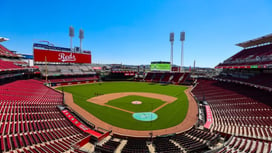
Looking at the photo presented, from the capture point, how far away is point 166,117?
24406 mm

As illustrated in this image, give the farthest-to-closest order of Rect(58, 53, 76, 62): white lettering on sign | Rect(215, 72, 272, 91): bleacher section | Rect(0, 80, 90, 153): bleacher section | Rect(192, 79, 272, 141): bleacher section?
Rect(58, 53, 76, 62): white lettering on sign
Rect(215, 72, 272, 91): bleacher section
Rect(192, 79, 272, 141): bleacher section
Rect(0, 80, 90, 153): bleacher section

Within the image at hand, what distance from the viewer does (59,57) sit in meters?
59.6

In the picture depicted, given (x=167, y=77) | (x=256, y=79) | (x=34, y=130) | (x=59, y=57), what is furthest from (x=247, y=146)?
(x=59, y=57)

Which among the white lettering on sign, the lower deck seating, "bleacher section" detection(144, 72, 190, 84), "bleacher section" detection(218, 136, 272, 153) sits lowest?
the lower deck seating

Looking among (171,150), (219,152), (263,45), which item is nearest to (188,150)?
(171,150)

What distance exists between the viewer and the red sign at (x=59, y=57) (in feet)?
176

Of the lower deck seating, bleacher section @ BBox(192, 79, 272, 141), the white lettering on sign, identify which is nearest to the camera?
the lower deck seating

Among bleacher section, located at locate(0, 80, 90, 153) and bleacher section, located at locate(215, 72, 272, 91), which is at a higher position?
bleacher section, located at locate(215, 72, 272, 91)

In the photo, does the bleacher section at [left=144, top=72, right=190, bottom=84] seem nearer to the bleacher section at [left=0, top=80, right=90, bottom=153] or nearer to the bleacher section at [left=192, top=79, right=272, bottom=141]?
the bleacher section at [left=192, top=79, right=272, bottom=141]

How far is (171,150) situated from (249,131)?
12644 millimetres

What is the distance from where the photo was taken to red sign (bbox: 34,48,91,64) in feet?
176

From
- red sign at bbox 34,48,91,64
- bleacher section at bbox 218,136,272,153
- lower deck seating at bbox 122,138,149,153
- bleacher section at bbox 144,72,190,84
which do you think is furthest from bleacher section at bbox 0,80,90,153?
bleacher section at bbox 144,72,190,84

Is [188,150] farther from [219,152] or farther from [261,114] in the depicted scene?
[261,114]

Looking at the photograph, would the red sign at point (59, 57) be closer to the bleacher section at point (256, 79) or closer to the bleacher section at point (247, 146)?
the bleacher section at point (247, 146)
